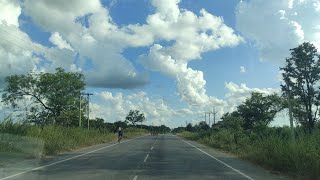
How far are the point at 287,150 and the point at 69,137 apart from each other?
2478 centimetres

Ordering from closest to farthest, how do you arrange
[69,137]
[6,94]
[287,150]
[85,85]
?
[287,150]
[69,137]
[6,94]
[85,85]

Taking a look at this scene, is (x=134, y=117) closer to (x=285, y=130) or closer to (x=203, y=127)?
(x=203, y=127)

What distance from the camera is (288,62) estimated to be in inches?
2517

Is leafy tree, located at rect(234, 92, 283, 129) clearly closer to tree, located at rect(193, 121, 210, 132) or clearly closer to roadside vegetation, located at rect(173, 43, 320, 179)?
roadside vegetation, located at rect(173, 43, 320, 179)

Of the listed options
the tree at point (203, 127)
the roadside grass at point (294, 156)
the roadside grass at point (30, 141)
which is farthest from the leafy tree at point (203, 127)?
the roadside grass at point (294, 156)

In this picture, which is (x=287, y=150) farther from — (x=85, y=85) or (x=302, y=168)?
(x=85, y=85)

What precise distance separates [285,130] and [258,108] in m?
43.6

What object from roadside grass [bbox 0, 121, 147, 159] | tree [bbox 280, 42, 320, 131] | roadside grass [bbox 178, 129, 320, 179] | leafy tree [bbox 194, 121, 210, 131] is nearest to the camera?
roadside grass [bbox 178, 129, 320, 179]

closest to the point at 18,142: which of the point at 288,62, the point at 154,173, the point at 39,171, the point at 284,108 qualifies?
the point at 39,171

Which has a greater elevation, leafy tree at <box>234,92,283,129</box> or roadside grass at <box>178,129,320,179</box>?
leafy tree at <box>234,92,283,129</box>

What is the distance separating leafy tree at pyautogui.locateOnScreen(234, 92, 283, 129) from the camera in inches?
2953

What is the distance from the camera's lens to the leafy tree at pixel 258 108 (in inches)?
2953

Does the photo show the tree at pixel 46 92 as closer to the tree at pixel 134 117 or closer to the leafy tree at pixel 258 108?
the leafy tree at pixel 258 108

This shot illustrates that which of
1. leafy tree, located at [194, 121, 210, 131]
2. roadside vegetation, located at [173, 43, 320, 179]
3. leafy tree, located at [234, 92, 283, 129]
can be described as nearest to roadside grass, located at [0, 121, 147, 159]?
roadside vegetation, located at [173, 43, 320, 179]
